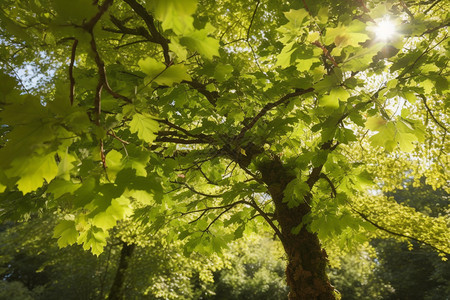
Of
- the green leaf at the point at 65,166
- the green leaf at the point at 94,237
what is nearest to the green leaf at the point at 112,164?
the green leaf at the point at 65,166

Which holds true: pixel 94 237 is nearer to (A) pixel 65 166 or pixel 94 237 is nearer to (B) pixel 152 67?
(A) pixel 65 166

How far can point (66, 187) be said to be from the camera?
1.14 meters

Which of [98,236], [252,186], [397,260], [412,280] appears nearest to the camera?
[98,236]

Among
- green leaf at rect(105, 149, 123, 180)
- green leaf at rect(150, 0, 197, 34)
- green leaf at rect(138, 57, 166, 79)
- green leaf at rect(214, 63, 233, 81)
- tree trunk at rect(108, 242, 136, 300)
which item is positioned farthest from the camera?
tree trunk at rect(108, 242, 136, 300)

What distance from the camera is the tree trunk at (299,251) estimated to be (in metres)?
2.57

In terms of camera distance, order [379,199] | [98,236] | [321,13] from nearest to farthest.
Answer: [321,13]
[98,236]
[379,199]

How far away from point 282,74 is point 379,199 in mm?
6212

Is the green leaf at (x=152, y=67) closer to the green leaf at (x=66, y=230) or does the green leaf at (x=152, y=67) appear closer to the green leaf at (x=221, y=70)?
the green leaf at (x=221, y=70)

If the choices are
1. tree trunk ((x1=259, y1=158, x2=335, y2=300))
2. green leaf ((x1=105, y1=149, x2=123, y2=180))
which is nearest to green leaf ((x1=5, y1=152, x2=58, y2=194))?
green leaf ((x1=105, y1=149, x2=123, y2=180))

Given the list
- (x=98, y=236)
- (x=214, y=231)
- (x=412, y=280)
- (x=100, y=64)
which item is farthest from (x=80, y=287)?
(x=412, y=280)

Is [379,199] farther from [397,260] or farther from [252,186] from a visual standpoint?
[397,260]

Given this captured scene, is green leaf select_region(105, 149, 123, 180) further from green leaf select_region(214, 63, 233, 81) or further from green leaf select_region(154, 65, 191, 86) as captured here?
green leaf select_region(214, 63, 233, 81)

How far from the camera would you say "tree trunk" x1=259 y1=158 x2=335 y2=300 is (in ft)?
8.44

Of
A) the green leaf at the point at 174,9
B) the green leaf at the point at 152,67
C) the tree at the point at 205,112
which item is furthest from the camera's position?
the green leaf at the point at 152,67
